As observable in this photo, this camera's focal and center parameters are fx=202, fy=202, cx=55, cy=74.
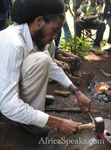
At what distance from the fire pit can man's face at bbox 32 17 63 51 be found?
1.50 meters

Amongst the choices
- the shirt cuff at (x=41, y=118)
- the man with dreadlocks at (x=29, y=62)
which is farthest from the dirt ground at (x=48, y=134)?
the shirt cuff at (x=41, y=118)

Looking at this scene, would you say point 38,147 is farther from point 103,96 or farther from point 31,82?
point 103,96

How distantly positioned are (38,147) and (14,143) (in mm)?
268

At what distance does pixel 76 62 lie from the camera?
12.5ft

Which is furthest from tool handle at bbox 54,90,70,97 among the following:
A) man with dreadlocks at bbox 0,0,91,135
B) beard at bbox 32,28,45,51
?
beard at bbox 32,28,45,51

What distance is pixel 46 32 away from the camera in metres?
1.93

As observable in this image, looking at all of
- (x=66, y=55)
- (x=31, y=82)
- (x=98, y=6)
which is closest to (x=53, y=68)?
(x=31, y=82)

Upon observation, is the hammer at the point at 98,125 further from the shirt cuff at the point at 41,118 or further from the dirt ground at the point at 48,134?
the dirt ground at the point at 48,134

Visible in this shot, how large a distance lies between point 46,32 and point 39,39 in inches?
4.8

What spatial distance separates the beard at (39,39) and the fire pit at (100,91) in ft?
4.68

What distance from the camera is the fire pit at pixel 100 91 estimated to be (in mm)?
3120

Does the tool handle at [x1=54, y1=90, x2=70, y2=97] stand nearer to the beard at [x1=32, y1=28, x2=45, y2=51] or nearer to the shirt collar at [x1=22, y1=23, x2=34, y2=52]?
the beard at [x1=32, y1=28, x2=45, y2=51]

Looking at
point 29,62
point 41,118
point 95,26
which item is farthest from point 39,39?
point 95,26

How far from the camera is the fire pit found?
3.12 m
